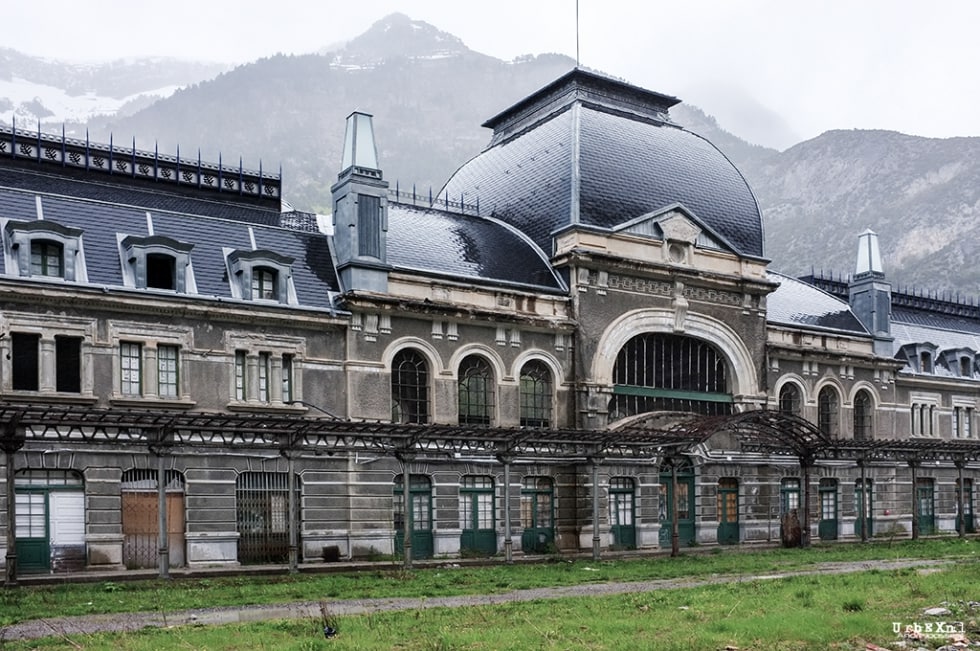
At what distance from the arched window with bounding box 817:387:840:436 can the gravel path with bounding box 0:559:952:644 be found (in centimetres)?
2328

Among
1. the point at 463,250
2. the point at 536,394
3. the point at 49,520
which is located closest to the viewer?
the point at 49,520

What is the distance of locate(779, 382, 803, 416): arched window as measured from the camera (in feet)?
152

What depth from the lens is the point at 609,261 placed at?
130 feet

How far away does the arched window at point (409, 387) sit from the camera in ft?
118

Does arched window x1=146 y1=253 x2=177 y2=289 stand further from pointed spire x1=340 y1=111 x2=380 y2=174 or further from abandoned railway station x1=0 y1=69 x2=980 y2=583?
pointed spire x1=340 y1=111 x2=380 y2=174

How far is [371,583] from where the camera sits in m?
24.5

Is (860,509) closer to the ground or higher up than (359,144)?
closer to the ground

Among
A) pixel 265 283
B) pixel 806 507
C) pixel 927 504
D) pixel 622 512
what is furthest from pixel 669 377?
pixel 927 504

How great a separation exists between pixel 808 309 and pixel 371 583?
30.1 m

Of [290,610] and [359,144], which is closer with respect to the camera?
[290,610]

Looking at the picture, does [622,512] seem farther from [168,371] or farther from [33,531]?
[33,531]

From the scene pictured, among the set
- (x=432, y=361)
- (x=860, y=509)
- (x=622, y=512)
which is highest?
(x=432, y=361)

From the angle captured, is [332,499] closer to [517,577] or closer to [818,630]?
[517,577]

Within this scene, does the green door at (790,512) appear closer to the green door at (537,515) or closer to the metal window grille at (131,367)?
the green door at (537,515)
